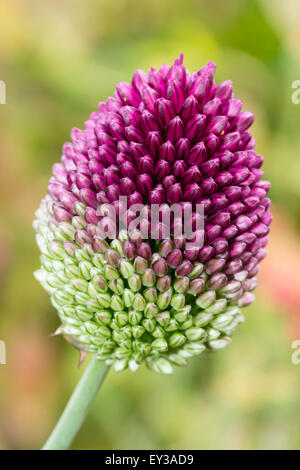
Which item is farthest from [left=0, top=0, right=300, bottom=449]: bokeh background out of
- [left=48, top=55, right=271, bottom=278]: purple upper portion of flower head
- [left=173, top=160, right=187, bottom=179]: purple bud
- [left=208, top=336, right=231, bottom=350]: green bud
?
[left=173, top=160, right=187, bottom=179]: purple bud

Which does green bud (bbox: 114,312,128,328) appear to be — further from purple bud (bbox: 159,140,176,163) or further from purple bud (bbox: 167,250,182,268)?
purple bud (bbox: 159,140,176,163)

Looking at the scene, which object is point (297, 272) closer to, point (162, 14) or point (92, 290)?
point (92, 290)

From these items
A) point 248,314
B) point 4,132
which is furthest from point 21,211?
point 248,314

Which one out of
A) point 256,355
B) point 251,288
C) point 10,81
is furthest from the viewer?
point 10,81

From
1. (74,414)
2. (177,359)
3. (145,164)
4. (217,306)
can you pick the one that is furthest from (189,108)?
(74,414)

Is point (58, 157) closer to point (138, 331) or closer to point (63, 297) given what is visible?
point (63, 297)
